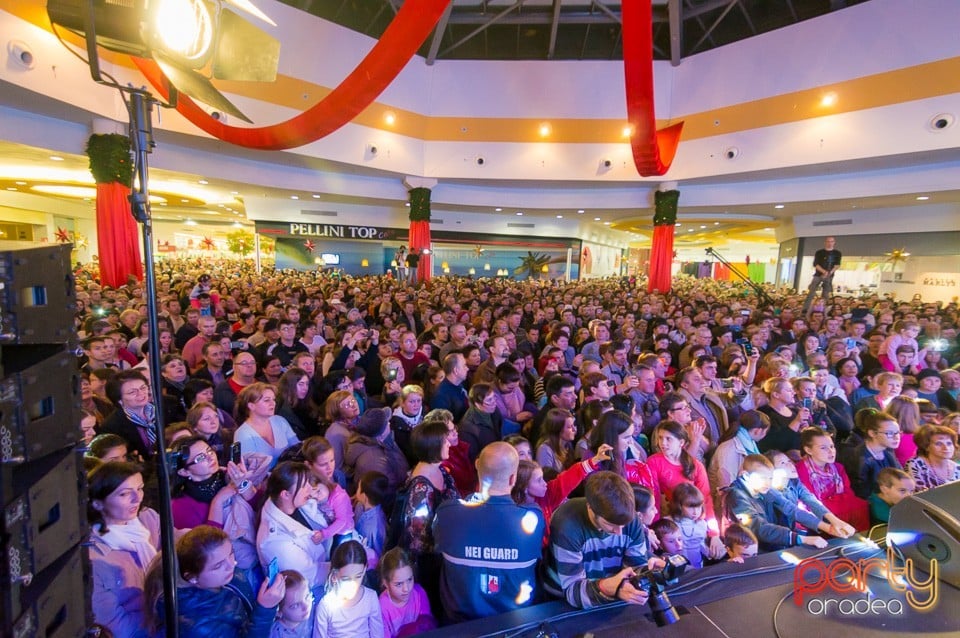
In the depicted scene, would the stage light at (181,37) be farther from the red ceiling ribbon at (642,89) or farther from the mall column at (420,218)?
the mall column at (420,218)

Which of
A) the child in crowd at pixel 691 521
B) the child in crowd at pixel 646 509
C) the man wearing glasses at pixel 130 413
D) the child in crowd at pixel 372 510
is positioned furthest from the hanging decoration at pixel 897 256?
the man wearing glasses at pixel 130 413

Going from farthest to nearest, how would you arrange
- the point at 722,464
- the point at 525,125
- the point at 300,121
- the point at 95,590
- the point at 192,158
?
the point at 525,125, the point at 192,158, the point at 300,121, the point at 722,464, the point at 95,590

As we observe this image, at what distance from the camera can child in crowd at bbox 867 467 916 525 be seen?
90.4 inches

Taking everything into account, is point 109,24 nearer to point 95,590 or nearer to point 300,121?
point 95,590

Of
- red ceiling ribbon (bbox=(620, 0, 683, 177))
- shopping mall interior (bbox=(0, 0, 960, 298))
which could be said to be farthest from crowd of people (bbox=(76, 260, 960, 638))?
shopping mall interior (bbox=(0, 0, 960, 298))

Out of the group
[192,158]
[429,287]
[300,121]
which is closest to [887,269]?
[429,287]

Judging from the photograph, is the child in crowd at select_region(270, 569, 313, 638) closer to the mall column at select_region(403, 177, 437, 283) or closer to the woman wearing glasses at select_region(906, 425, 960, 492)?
the woman wearing glasses at select_region(906, 425, 960, 492)

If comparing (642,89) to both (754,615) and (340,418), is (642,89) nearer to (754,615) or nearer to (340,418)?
(340,418)

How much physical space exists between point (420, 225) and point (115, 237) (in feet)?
23.9

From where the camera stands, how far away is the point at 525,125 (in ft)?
39.3

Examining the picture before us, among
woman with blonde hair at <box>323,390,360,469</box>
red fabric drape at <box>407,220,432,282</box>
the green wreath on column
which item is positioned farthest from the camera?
red fabric drape at <box>407,220,432,282</box>

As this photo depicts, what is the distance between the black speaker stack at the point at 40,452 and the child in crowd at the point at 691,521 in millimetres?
2237

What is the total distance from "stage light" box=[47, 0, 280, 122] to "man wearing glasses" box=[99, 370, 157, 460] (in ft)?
6.05

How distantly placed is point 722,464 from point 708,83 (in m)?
11.6
